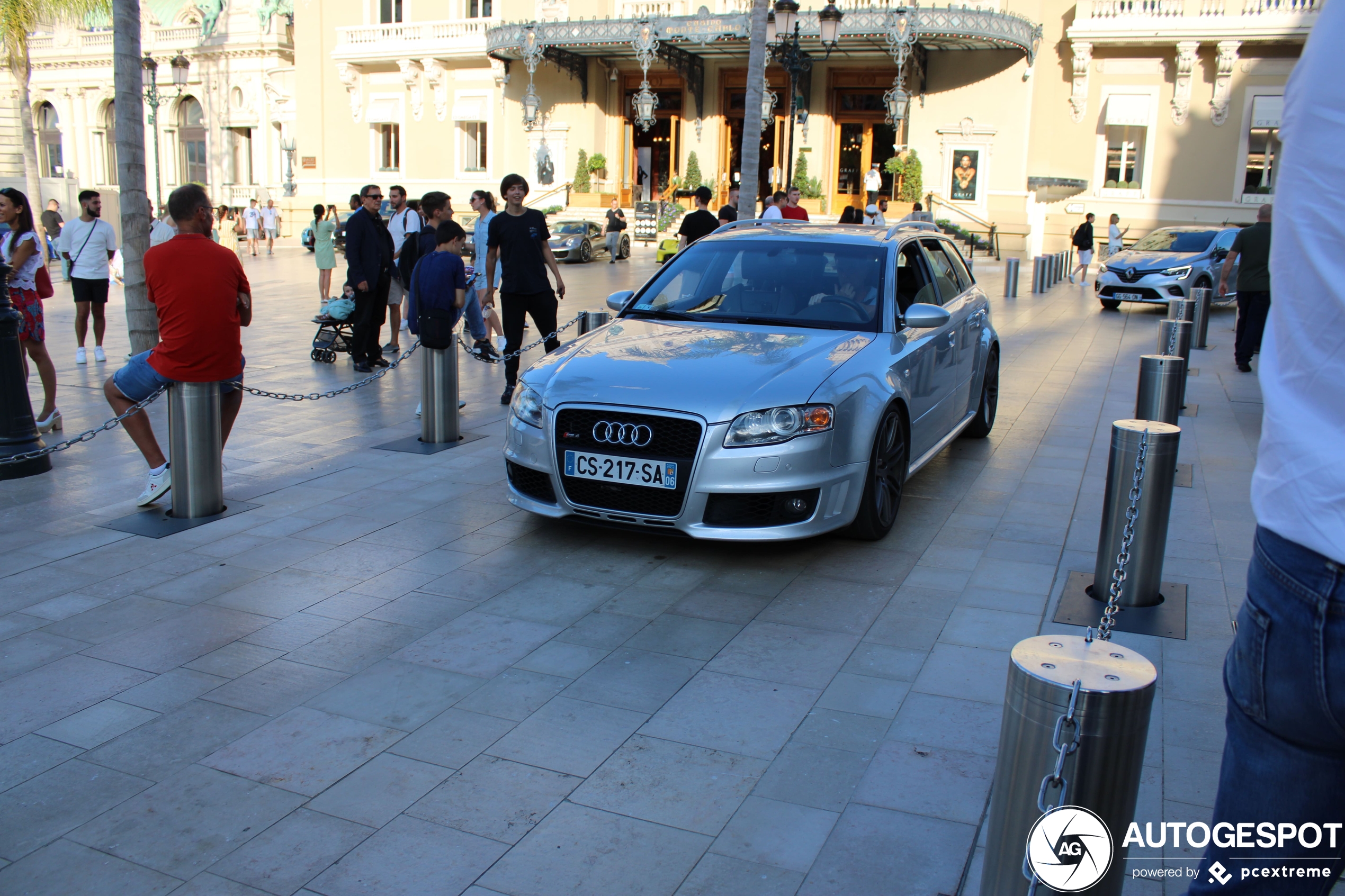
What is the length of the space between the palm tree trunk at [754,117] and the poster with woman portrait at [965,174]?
20.2m

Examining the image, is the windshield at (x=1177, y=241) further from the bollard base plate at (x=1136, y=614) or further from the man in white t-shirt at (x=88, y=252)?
the man in white t-shirt at (x=88, y=252)

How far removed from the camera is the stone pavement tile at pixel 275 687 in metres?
3.91

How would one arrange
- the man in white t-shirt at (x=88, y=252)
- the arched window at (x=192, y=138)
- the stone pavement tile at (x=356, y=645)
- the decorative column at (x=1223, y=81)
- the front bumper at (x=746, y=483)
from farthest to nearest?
the arched window at (x=192, y=138) < the decorative column at (x=1223, y=81) < the man in white t-shirt at (x=88, y=252) < the front bumper at (x=746, y=483) < the stone pavement tile at (x=356, y=645)

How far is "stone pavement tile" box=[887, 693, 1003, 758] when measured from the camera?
3666 mm

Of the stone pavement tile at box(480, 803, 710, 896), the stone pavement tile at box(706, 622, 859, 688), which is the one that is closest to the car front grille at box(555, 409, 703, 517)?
the stone pavement tile at box(706, 622, 859, 688)

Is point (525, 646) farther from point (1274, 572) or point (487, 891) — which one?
point (1274, 572)

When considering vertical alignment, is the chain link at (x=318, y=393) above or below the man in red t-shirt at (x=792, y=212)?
below

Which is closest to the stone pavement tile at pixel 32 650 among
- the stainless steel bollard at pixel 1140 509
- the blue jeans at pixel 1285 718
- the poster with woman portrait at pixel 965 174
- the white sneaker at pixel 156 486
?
the white sneaker at pixel 156 486

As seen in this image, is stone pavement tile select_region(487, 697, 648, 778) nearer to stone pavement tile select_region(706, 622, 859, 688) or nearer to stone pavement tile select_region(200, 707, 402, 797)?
stone pavement tile select_region(200, 707, 402, 797)

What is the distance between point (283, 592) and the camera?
5.04m

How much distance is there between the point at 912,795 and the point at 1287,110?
2389 mm

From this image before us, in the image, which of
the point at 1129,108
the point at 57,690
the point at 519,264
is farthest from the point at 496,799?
the point at 1129,108

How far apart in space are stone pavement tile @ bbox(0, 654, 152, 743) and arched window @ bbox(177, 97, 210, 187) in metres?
50.1

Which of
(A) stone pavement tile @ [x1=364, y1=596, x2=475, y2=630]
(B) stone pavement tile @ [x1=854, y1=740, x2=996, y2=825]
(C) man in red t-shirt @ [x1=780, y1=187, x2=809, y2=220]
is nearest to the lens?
(B) stone pavement tile @ [x1=854, y1=740, x2=996, y2=825]
